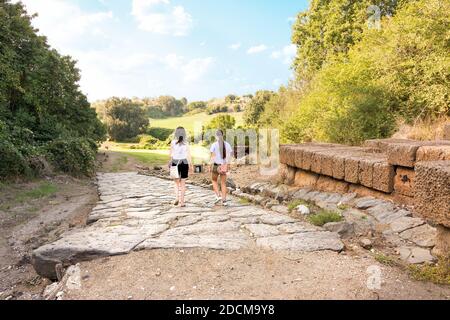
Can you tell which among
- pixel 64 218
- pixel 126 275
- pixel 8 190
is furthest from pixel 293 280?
pixel 8 190

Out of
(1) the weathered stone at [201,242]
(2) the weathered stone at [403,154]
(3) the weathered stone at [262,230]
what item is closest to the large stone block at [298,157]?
(2) the weathered stone at [403,154]

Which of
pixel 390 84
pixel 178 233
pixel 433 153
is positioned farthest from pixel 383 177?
pixel 390 84

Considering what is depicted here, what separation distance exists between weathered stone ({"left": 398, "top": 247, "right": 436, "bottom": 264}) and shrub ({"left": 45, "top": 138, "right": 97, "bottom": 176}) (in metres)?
12.2

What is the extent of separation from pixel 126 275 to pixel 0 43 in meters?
12.3

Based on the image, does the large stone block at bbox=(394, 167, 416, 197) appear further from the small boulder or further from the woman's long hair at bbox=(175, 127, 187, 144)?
the woman's long hair at bbox=(175, 127, 187, 144)

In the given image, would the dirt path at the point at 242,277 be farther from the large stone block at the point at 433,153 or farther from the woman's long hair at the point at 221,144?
the woman's long hair at the point at 221,144

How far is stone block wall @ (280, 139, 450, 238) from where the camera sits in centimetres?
396

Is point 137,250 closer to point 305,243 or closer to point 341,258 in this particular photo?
point 305,243

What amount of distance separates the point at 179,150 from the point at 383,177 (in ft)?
12.4

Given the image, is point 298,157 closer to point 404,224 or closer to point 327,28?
point 404,224

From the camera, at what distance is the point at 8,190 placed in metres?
10.2

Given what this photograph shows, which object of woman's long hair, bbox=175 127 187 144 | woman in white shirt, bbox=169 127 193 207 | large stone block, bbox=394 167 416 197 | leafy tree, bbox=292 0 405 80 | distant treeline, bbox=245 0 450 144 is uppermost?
leafy tree, bbox=292 0 405 80

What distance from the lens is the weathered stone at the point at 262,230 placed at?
527 centimetres

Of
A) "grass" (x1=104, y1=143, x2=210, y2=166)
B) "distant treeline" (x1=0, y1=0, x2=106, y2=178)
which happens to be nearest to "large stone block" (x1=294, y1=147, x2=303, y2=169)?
"distant treeline" (x1=0, y1=0, x2=106, y2=178)
